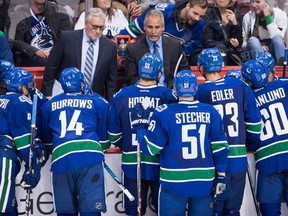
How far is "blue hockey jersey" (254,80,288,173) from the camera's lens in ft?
22.7

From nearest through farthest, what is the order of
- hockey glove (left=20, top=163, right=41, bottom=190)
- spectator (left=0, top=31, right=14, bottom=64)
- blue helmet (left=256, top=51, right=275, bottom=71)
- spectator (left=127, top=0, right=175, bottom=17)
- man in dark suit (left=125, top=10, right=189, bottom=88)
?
hockey glove (left=20, top=163, right=41, bottom=190)
blue helmet (left=256, top=51, right=275, bottom=71)
man in dark suit (left=125, top=10, right=189, bottom=88)
spectator (left=0, top=31, right=14, bottom=64)
spectator (left=127, top=0, right=175, bottom=17)

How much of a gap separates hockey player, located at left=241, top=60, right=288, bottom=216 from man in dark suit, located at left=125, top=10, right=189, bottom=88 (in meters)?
1.02

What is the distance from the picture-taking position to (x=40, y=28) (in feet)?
28.5

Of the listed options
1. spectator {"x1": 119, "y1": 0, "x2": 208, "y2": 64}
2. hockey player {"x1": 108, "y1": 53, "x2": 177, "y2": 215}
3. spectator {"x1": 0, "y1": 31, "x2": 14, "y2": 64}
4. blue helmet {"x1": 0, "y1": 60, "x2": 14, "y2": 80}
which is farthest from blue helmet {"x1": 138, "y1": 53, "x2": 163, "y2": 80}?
spectator {"x1": 0, "y1": 31, "x2": 14, "y2": 64}

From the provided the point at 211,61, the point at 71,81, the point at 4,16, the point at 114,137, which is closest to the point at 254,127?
the point at 211,61

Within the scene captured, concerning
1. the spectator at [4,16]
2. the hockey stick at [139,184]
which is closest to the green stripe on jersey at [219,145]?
the hockey stick at [139,184]

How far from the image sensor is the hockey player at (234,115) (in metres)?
6.77

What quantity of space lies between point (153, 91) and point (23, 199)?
4.64ft

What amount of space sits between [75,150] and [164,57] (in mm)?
1590

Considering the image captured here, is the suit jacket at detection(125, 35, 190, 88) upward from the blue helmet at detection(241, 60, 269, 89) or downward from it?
upward

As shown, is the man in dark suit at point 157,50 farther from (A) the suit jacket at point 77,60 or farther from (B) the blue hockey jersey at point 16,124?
(B) the blue hockey jersey at point 16,124

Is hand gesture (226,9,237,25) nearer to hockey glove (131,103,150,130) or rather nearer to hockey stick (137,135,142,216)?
hockey glove (131,103,150,130)

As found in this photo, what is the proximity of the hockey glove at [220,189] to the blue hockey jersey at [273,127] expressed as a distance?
0.60 meters

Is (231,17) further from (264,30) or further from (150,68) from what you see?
(150,68)
